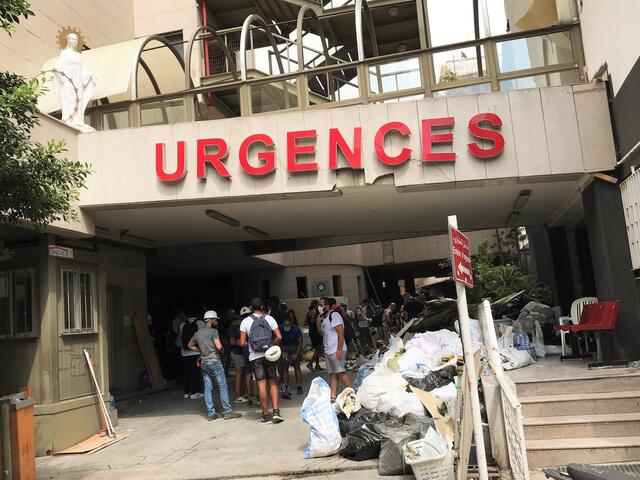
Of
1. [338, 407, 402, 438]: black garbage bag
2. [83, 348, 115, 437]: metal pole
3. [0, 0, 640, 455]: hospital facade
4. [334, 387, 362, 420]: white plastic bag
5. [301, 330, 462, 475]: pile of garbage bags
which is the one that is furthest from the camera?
[83, 348, 115, 437]: metal pole

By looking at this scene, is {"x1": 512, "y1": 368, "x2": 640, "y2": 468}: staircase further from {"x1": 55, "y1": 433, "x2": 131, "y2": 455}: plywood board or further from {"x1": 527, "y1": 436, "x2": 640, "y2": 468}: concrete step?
{"x1": 55, "y1": 433, "x2": 131, "y2": 455}: plywood board

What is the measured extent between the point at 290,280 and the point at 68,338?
1655 centimetres

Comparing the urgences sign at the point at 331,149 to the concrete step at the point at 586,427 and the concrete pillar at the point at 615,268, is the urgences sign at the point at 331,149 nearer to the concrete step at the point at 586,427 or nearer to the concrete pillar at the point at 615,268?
the concrete pillar at the point at 615,268

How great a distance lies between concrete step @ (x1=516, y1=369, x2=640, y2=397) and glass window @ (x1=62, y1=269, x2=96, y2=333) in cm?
663

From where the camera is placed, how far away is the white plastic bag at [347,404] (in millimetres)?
6723

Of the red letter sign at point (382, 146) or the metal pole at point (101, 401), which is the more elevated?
the red letter sign at point (382, 146)

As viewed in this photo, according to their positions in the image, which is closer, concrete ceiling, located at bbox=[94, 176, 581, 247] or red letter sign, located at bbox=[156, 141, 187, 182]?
red letter sign, located at bbox=[156, 141, 187, 182]

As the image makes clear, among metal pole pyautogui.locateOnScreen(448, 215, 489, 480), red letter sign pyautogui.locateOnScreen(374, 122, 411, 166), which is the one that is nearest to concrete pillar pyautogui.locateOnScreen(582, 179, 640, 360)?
red letter sign pyautogui.locateOnScreen(374, 122, 411, 166)

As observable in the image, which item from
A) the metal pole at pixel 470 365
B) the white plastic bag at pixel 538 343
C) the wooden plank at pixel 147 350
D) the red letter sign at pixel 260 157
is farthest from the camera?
the wooden plank at pixel 147 350

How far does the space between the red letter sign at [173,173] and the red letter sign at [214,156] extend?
0.27 metres

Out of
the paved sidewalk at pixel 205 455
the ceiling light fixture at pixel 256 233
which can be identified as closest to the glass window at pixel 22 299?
the paved sidewalk at pixel 205 455

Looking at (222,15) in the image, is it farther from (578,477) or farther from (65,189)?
(578,477)

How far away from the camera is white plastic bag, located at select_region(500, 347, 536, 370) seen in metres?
7.71

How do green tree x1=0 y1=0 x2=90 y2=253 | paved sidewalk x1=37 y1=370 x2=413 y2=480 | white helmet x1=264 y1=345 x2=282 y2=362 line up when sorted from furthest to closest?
white helmet x1=264 y1=345 x2=282 y2=362, paved sidewalk x1=37 y1=370 x2=413 y2=480, green tree x1=0 y1=0 x2=90 y2=253
